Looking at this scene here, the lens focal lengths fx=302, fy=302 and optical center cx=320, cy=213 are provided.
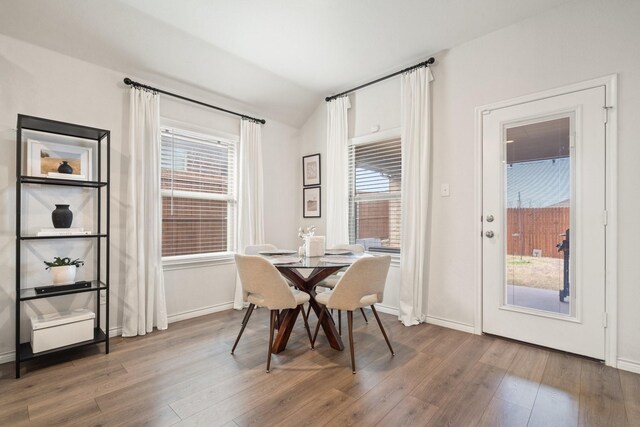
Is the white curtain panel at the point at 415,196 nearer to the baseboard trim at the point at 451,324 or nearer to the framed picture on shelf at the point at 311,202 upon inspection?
the baseboard trim at the point at 451,324

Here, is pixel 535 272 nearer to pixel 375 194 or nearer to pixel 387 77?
pixel 375 194

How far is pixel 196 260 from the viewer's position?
11.3 ft

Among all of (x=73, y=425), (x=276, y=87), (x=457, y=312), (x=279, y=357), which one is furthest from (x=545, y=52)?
(x=73, y=425)

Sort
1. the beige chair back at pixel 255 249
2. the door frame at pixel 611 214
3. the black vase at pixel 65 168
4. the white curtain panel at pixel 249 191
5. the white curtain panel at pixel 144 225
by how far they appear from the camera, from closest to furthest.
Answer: the door frame at pixel 611 214
the black vase at pixel 65 168
the white curtain panel at pixel 144 225
the beige chair back at pixel 255 249
the white curtain panel at pixel 249 191

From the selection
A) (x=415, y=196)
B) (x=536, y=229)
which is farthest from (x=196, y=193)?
(x=536, y=229)

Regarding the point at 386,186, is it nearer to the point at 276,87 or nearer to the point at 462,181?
the point at 462,181

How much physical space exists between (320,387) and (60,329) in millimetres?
2030

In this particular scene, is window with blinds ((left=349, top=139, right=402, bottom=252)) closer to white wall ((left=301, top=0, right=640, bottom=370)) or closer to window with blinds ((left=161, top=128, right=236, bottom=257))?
white wall ((left=301, top=0, right=640, bottom=370))

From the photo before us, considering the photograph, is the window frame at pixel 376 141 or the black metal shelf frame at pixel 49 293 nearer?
the black metal shelf frame at pixel 49 293

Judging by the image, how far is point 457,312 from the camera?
3.03m

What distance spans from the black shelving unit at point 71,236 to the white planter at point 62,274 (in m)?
0.09

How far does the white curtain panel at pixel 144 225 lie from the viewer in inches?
113

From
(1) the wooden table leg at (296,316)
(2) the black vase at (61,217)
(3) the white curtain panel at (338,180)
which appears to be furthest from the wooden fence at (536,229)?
(2) the black vase at (61,217)

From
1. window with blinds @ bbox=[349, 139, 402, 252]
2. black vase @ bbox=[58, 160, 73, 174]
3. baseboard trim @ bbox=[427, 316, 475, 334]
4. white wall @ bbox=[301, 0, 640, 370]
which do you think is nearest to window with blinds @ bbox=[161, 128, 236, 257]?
black vase @ bbox=[58, 160, 73, 174]
